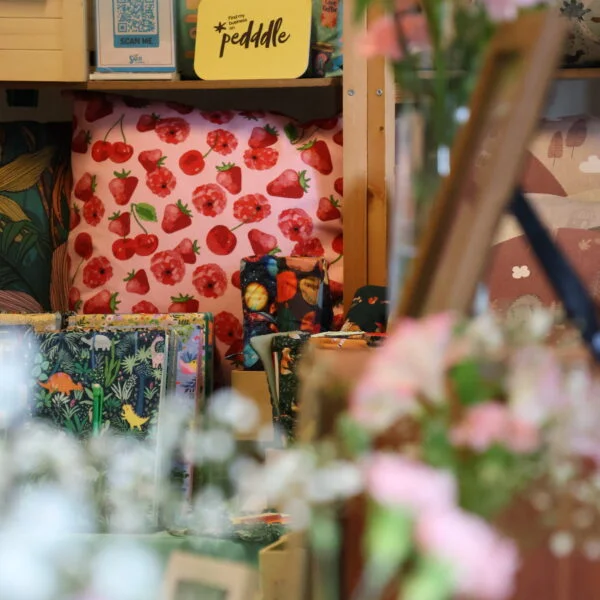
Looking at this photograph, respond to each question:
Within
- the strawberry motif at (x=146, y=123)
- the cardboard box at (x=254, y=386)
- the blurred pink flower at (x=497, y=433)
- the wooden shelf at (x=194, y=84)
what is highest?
the wooden shelf at (x=194, y=84)

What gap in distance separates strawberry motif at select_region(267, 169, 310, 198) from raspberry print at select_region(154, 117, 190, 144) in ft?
0.76

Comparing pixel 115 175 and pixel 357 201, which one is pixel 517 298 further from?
pixel 115 175

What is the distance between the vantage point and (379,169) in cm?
176

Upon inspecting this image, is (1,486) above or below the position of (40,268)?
below

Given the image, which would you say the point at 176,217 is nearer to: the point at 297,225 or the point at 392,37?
the point at 297,225

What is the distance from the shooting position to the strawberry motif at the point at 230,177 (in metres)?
1.83

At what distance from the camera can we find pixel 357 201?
177 centimetres

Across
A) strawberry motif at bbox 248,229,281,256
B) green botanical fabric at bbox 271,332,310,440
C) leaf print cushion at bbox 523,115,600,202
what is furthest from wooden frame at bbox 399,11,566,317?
strawberry motif at bbox 248,229,281,256

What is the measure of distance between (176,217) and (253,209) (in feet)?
0.54

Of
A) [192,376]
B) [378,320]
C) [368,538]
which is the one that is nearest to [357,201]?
[378,320]

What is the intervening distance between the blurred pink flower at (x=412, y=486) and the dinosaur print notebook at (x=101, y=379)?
1.18 m

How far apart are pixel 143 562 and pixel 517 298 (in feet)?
3.80

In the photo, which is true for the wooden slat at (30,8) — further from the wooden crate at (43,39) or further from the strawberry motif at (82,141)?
the strawberry motif at (82,141)

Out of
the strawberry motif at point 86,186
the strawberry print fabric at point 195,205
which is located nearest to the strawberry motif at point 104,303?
the strawberry print fabric at point 195,205
